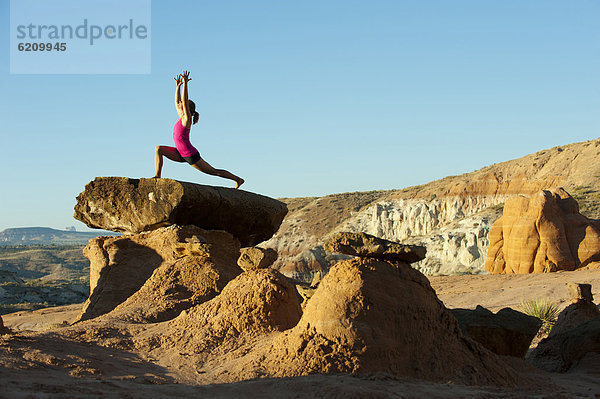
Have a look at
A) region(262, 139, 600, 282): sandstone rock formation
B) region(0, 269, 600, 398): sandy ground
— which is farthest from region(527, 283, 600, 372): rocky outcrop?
region(262, 139, 600, 282): sandstone rock formation

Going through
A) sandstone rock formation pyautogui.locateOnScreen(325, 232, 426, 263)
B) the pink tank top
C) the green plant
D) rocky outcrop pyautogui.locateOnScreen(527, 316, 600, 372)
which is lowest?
the green plant

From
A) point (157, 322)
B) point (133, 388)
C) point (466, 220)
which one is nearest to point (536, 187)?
point (466, 220)

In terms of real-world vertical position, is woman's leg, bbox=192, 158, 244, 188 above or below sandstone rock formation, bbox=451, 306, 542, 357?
above

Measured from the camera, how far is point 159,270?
854 cm

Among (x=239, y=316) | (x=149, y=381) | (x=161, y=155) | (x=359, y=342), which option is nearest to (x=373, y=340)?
(x=359, y=342)

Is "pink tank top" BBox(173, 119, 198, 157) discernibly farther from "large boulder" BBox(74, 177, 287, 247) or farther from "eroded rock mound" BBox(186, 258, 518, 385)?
"eroded rock mound" BBox(186, 258, 518, 385)

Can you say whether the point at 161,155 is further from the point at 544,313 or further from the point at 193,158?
the point at 544,313

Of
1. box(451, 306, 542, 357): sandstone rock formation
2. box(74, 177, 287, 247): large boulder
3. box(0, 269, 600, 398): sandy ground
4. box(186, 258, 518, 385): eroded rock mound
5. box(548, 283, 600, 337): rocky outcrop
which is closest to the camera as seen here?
box(0, 269, 600, 398): sandy ground

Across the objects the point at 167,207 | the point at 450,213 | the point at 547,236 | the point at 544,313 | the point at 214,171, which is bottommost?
the point at 544,313

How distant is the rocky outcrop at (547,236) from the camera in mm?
21469

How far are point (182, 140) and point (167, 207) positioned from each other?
1.00 metres

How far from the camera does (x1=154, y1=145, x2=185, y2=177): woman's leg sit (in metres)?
8.95

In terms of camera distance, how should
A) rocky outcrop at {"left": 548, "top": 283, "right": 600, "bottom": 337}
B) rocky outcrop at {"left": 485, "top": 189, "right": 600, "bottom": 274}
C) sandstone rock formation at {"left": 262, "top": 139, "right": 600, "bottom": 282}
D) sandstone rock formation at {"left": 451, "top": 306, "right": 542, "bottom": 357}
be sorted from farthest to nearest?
sandstone rock formation at {"left": 262, "top": 139, "right": 600, "bottom": 282}, rocky outcrop at {"left": 485, "top": 189, "right": 600, "bottom": 274}, rocky outcrop at {"left": 548, "top": 283, "right": 600, "bottom": 337}, sandstone rock formation at {"left": 451, "top": 306, "right": 542, "bottom": 357}

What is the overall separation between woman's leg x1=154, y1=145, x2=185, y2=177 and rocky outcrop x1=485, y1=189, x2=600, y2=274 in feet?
53.2
